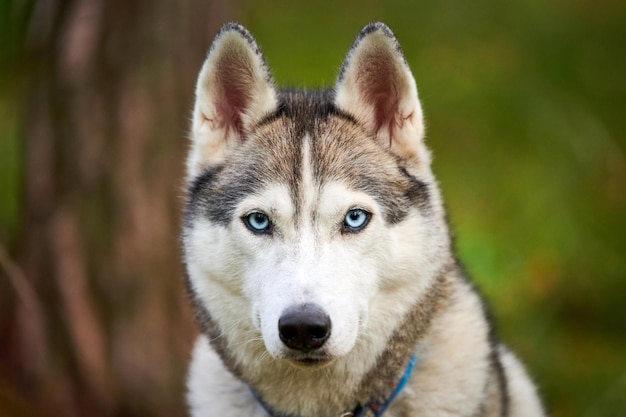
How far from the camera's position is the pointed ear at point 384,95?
3541 millimetres

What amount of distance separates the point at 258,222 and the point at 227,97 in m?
0.70

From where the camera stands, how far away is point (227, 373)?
3.95 m

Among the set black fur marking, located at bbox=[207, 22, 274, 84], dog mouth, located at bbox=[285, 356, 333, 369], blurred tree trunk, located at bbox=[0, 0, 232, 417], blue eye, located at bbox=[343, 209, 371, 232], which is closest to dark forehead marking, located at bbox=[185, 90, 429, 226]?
blue eye, located at bbox=[343, 209, 371, 232]

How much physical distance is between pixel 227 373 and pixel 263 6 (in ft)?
25.6

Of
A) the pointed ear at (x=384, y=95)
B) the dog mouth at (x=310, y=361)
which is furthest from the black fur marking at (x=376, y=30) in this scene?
the dog mouth at (x=310, y=361)

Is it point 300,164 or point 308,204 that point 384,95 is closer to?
point 300,164

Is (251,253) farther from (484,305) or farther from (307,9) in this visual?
(307,9)

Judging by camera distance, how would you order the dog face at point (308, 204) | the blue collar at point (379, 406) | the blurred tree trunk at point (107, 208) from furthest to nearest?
the blurred tree trunk at point (107, 208), the blue collar at point (379, 406), the dog face at point (308, 204)

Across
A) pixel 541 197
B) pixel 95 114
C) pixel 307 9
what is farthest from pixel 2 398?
pixel 307 9

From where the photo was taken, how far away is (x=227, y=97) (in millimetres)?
3832

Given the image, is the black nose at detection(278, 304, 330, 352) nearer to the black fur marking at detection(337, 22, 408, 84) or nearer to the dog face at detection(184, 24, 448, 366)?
the dog face at detection(184, 24, 448, 366)

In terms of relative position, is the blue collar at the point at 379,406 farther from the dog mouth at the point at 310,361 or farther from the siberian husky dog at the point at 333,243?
the dog mouth at the point at 310,361

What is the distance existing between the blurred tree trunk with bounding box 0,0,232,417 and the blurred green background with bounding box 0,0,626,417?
0.07 ft

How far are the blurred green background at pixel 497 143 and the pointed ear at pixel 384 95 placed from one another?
1.40m
